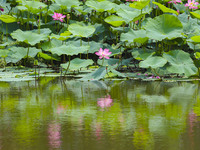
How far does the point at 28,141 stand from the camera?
204 centimetres

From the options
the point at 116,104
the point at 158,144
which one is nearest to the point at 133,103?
the point at 116,104

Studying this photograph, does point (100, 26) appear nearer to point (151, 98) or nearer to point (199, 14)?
point (199, 14)

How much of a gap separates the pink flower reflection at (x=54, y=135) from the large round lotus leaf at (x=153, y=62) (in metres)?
2.69

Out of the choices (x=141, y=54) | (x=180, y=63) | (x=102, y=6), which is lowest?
(x=180, y=63)

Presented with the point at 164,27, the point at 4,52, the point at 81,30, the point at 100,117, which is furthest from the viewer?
the point at 4,52

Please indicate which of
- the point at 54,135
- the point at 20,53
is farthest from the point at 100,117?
the point at 20,53

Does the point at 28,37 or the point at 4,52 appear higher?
the point at 28,37

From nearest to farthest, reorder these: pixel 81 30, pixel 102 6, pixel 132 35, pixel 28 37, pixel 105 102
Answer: pixel 105 102
pixel 132 35
pixel 81 30
pixel 28 37
pixel 102 6

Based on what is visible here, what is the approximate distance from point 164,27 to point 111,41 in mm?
1782

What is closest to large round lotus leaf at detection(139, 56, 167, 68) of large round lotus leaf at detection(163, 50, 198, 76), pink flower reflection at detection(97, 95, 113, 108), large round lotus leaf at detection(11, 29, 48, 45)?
large round lotus leaf at detection(163, 50, 198, 76)

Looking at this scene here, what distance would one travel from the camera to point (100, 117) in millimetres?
2668

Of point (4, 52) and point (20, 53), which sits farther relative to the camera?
point (4, 52)

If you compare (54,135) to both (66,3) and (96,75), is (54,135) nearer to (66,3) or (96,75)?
(96,75)

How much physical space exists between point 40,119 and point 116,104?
0.80 m
